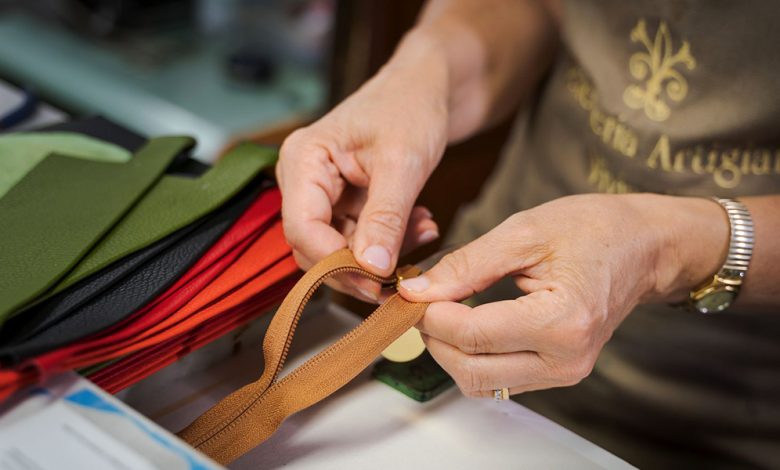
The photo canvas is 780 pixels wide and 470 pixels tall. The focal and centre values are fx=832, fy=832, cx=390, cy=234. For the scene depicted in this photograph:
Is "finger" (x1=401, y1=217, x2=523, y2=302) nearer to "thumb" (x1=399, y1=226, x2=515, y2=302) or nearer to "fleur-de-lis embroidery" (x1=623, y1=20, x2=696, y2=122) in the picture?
"thumb" (x1=399, y1=226, x2=515, y2=302)

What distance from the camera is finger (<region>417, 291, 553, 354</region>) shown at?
0.51 meters

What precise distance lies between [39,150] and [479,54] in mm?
407

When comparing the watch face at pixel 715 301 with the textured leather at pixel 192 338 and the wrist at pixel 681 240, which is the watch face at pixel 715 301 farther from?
the textured leather at pixel 192 338

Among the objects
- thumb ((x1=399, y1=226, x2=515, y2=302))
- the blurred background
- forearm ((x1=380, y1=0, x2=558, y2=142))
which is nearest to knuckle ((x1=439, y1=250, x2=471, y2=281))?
thumb ((x1=399, y1=226, x2=515, y2=302))

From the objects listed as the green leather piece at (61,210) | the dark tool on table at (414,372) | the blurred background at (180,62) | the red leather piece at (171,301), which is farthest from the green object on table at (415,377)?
the blurred background at (180,62)

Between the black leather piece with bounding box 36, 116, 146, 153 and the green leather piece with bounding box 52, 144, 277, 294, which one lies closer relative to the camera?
the green leather piece with bounding box 52, 144, 277, 294

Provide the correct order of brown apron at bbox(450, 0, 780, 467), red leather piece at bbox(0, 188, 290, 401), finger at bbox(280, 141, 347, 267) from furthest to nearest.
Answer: brown apron at bbox(450, 0, 780, 467)
finger at bbox(280, 141, 347, 267)
red leather piece at bbox(0, 188, 290, 401)

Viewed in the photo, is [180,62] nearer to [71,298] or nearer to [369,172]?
[369,172]

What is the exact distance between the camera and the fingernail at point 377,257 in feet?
1.81

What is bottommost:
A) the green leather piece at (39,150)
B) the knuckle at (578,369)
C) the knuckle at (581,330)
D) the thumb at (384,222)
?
the knuckle at (578,369)

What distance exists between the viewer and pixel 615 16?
76 centimetres

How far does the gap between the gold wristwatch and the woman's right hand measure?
21cm

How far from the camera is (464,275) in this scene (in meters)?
0.54

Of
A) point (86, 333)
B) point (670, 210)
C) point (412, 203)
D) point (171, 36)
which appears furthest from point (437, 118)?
point (171, 36)
